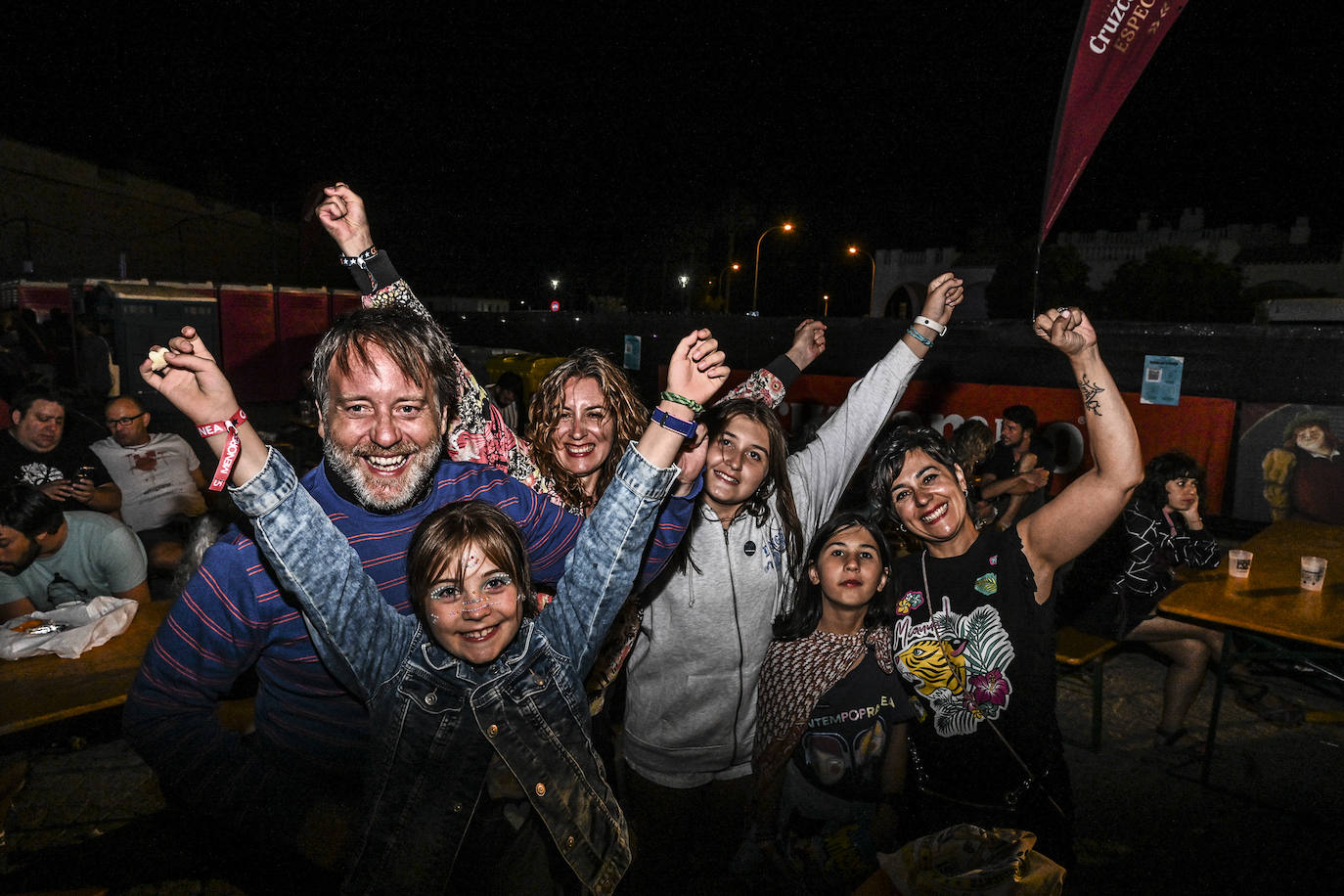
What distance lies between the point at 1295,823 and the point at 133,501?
7.49 metres

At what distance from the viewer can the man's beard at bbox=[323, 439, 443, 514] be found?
1.74 m

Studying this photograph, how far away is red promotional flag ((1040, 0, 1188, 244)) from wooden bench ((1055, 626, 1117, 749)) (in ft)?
7.96

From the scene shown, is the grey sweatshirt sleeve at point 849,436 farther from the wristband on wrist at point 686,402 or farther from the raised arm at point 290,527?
the raised arm at point 290,527

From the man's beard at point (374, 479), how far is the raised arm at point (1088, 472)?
5.74 feet

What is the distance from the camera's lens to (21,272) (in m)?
23.0

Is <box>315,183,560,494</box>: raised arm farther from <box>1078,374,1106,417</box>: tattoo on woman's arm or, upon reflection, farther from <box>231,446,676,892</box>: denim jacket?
<box>1078,374,1106,417</box>: tattoo on woman's arm

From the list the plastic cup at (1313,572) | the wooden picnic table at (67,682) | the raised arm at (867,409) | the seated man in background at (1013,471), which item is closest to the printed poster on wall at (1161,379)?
the seated man in background at (1013,471)

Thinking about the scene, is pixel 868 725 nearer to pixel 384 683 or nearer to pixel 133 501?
pixel 384 683

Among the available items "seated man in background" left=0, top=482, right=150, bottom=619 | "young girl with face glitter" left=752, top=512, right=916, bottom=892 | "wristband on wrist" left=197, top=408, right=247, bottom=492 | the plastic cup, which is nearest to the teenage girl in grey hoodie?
"young girl with face glitter" left=752, top=512, right=916, bottom=892

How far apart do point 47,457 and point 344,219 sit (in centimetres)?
366

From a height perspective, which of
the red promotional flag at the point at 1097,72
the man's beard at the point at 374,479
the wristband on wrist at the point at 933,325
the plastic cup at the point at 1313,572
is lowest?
the plastic cup at the point at 1313,572

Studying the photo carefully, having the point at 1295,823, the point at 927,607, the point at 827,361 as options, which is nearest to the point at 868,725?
the point at 927,607

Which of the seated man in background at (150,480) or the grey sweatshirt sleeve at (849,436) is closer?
the grey sweatshirt sleeve at (849,436)

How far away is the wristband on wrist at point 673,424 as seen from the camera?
4.90 ft
